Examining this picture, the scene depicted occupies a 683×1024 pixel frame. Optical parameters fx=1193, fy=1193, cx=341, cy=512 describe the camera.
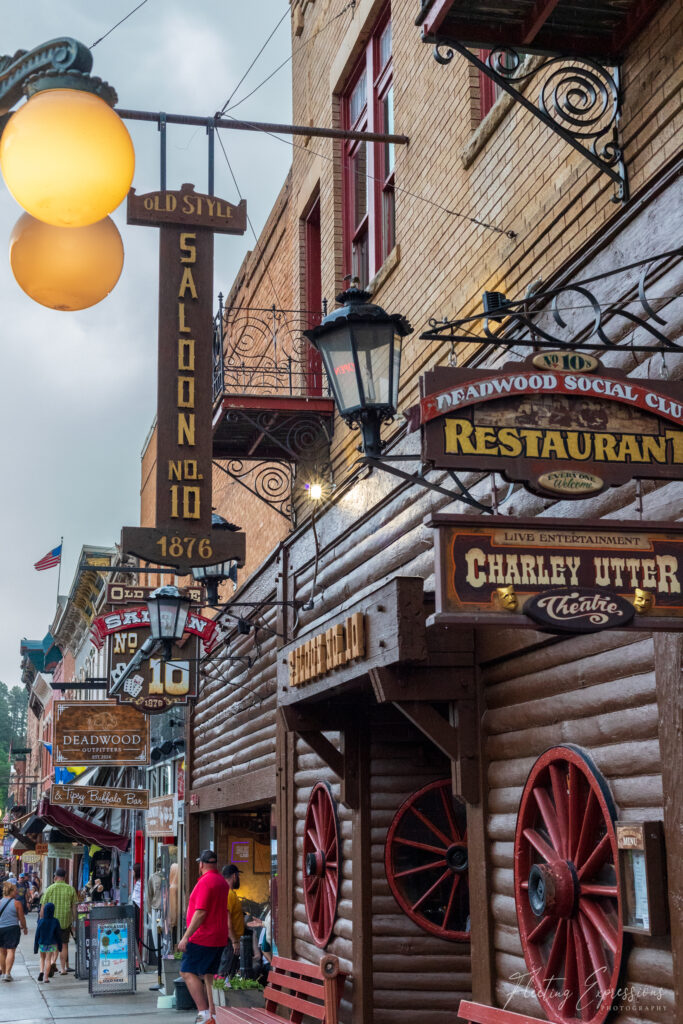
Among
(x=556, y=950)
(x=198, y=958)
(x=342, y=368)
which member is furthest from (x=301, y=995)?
(x=342, y=368)

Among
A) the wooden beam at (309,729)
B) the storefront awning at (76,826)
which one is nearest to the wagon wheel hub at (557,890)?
the wooden beam at (309,729)

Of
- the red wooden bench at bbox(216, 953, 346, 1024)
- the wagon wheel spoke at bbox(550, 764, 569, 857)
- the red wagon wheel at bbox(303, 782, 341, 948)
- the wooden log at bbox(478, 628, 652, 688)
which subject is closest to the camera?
the wooden log at bbox(478, 628, 652, 688)

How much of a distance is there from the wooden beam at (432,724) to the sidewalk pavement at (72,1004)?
7232 mm

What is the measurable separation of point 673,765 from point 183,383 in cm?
813

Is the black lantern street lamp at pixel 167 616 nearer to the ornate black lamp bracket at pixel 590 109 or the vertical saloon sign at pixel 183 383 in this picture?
the vertical saloon sign at pixel 183 383

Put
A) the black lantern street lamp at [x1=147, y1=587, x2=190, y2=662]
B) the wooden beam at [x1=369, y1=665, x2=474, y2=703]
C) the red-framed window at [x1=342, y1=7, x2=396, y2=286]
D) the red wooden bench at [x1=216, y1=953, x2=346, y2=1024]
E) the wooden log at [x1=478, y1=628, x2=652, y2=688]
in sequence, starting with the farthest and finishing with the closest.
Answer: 1. the black lantern street lamp at [x1=147, y1=587, x2=190, y2=662]
2. the red-framed window at [x1=342, y1=7, x2=396, y2=286]
3. the red wooden bench at [x1=216, y1=953, x2=346, y2=1024]
4. the wooden beam at [x1=369, y1=665, x2=474, y2=703]
5. the wooden log at [x1=478, y1=628, x2=652, y2=688]

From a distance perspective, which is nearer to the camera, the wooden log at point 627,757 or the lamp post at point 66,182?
the lamp post at point 66,182

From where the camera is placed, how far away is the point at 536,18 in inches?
249

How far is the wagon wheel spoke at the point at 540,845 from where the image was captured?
646 cm

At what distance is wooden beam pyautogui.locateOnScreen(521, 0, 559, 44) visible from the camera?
616cm

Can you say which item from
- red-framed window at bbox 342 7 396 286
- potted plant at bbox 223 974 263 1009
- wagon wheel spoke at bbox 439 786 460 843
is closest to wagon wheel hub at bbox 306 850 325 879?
wagon wheel spoke at bbox 439 786 460 843

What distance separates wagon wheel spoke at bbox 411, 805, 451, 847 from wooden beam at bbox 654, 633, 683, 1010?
4447mm

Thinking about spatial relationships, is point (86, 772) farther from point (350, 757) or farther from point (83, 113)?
point (83, 113)

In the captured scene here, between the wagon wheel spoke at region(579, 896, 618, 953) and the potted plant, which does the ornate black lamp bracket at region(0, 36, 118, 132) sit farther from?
the potted plant
